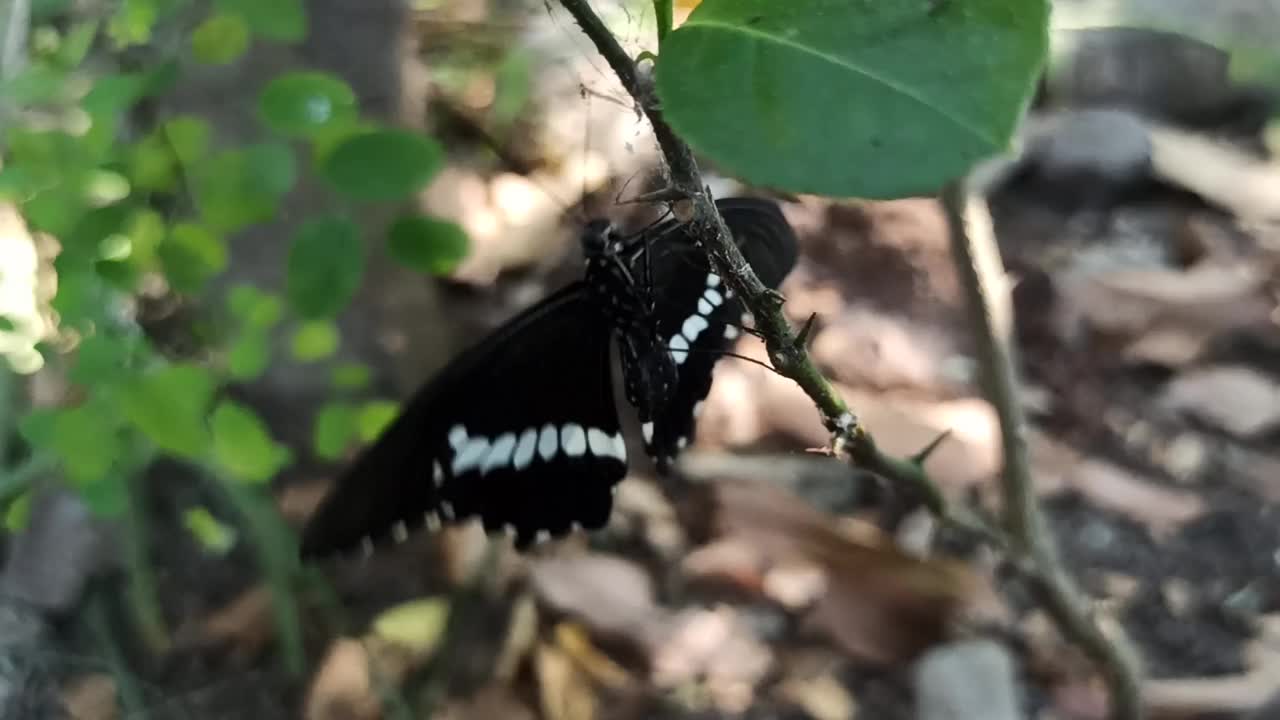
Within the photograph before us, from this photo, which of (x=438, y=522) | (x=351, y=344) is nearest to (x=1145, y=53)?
(x=351, y=344)

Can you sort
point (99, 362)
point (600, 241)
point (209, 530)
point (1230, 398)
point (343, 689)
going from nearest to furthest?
point (600, 241) < point (99, 362) < point (209, 530) < point (343, 689) < point (1230, 398)

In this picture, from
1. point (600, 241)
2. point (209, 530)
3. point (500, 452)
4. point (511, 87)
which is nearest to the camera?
point (600, 241)

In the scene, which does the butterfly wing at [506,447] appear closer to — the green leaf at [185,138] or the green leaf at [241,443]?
the green leaf at [241,443]

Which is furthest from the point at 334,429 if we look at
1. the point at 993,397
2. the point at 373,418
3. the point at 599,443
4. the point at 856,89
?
the point at 856,89

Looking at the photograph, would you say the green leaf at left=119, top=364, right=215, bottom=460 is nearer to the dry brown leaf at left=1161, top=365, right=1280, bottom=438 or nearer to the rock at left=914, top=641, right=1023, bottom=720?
the rock at left=914, top=641, right=1023, bottom=720

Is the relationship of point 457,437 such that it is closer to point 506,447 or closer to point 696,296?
point 506,447

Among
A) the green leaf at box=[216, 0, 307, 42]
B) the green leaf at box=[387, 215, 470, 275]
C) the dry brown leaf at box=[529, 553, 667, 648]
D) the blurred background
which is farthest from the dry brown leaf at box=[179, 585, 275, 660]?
the green leaf at box=[216, 0, 307, 42]

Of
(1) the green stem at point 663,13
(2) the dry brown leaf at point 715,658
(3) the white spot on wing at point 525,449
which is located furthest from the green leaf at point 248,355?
(1) the green stem at point 663,13
